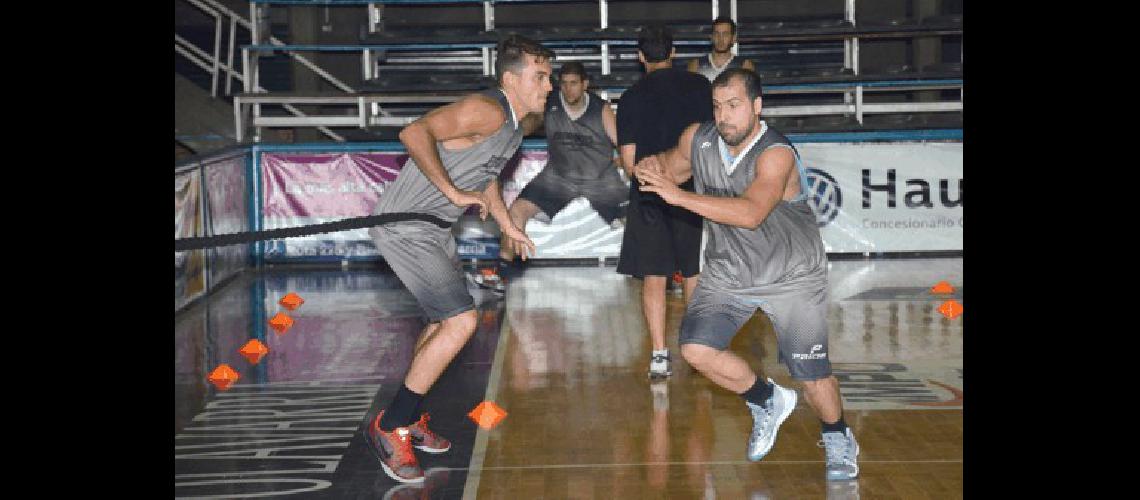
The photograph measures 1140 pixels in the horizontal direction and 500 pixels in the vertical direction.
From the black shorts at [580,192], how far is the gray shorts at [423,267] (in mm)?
4683

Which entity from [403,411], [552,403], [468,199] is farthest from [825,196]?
[468,199]

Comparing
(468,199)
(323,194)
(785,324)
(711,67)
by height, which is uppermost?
(711,67)

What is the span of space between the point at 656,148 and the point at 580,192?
8.90 feet

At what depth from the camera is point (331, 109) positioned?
19.8 meters

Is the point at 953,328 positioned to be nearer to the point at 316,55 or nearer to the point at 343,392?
the point at 343,392

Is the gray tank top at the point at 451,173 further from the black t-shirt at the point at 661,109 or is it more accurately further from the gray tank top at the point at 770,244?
the black t-shirt at the point at 661,109

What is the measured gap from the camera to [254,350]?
33.3 ft

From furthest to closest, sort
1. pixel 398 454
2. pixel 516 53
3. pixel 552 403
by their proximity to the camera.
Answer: pixel 552 403
pixel 516 53
pixel 398 454

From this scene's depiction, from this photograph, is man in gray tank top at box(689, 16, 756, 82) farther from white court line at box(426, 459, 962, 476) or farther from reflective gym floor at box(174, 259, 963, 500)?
white court line at box(426, 459, 962, 476)

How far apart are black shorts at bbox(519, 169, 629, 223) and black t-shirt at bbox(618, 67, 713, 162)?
252cm

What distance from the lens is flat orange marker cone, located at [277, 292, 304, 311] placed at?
12305 millimetres

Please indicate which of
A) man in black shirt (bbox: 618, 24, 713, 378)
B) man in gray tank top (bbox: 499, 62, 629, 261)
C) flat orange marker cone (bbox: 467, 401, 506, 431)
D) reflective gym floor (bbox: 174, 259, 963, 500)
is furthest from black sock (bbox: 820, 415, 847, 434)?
man in gray tank top (bbox: 499, 62, 629, 261)

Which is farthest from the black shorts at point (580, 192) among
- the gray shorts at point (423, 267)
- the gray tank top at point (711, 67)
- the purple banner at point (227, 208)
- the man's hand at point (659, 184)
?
the man's hand at point (659, 184)

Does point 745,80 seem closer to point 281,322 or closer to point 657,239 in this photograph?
point 657,239
